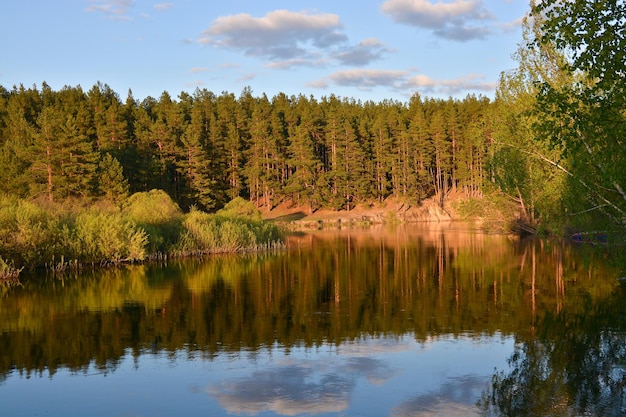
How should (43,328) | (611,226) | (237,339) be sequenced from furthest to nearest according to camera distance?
(43,328)
(237,339)
(611,226)

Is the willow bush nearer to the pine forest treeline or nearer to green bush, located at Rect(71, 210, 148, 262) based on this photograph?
green bush, located at Rect(71, 210, 148, 262)

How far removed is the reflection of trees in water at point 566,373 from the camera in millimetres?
12234

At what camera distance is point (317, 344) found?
18297 millimetres

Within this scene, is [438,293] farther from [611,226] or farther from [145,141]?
[145,141]

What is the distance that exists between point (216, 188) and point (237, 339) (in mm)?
88263

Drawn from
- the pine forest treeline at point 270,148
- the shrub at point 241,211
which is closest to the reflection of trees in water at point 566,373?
the shrub at point 241,211

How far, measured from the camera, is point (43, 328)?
2130 cm

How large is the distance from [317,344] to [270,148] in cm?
9914

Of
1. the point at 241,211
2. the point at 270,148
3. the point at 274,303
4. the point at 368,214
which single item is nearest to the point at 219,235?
the point at 241,211

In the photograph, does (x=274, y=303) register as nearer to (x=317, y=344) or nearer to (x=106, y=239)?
(x=317, y=344)

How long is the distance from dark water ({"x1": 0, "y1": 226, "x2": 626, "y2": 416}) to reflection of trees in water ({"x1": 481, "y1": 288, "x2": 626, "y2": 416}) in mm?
52

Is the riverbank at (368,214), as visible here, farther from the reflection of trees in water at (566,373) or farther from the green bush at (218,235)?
the reflection of trees in water at (566,373)

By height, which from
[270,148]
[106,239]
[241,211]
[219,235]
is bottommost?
[219,235]

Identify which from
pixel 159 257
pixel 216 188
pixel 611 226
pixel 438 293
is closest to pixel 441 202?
pixel 216 188
